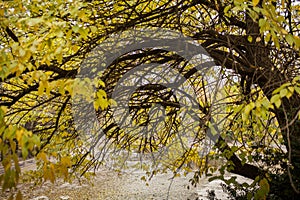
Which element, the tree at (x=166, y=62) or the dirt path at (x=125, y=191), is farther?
the dirt path at (x=125, y=191)

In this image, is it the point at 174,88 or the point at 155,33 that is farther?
the point at 174,88

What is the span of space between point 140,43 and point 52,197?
26.7ft

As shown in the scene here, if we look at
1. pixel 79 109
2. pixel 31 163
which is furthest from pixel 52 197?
pixel 79 109

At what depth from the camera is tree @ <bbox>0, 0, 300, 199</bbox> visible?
6.03ft

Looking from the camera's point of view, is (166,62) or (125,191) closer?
(166,62)

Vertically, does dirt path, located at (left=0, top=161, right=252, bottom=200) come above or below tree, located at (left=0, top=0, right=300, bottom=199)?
below

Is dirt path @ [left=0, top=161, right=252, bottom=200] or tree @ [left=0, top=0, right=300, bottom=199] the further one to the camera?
dirt path @ [left=0, top=161, right=252, bottom=200]

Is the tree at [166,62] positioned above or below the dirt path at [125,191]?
above

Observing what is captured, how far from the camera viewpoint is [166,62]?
3.82 meters

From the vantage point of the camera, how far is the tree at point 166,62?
6.03ft

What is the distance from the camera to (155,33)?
3342 mm

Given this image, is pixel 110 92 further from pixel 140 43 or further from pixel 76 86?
pixel 76 86

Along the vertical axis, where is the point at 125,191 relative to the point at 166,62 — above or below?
below

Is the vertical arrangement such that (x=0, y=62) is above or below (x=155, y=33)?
below
